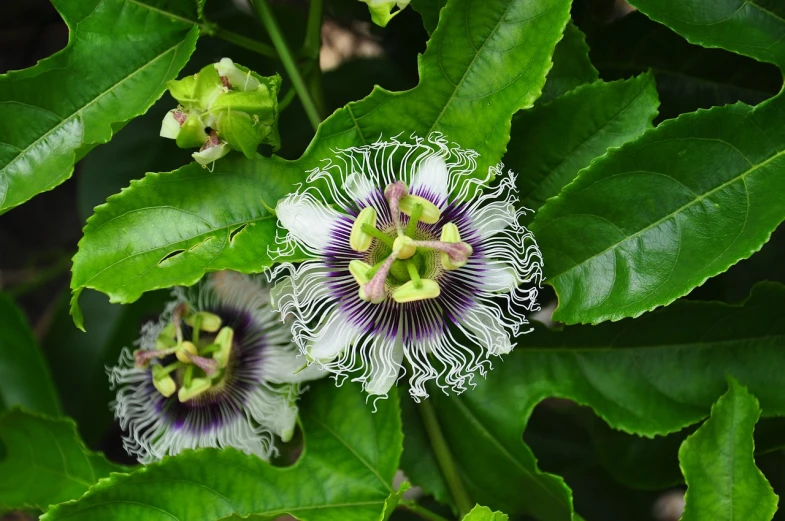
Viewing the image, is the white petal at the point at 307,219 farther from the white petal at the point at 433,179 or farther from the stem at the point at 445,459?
the stem at the point at 445,459

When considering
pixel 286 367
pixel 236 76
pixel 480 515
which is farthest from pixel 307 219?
pixel 480 515

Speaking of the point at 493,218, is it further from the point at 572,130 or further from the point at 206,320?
the point at 206,320

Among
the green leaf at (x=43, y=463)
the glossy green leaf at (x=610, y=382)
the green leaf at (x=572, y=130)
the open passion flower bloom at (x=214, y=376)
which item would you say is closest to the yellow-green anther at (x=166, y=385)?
the open passion flower bloom at (x=214, y=376)

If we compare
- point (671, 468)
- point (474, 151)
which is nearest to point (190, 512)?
point (474, 151)

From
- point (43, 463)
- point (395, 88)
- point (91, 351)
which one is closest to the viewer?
point (43, 463)

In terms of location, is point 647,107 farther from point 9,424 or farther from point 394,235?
point 9,424

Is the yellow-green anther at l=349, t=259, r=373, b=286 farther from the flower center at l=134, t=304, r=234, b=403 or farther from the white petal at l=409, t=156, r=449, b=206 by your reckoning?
the flower center at l=134, t=304, r=234, b=403
